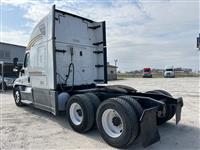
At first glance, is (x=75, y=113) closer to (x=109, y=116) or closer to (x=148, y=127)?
(x=109, y=116)

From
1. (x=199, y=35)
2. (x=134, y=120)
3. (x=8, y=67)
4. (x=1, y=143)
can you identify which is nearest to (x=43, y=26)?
(x=1, y=143)

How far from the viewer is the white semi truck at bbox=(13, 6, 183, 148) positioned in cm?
433

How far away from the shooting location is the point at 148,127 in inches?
164

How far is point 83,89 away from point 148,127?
353 cm

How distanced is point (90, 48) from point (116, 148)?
4.27m

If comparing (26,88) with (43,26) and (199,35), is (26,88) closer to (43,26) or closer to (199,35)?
(43,26)

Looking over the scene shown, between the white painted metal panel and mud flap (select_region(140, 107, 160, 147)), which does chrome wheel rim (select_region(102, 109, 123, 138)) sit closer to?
mud flap (select_region(140, 107, 160, 147))

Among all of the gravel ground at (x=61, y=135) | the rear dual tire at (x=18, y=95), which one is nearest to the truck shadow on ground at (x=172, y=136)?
the gravel ground at (x=61, y=135)

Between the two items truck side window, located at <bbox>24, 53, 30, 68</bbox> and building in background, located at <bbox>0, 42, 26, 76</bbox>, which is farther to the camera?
building in background, located at <bbox>0, 42, 26, 76</bbox>

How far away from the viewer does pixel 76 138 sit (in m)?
5.03

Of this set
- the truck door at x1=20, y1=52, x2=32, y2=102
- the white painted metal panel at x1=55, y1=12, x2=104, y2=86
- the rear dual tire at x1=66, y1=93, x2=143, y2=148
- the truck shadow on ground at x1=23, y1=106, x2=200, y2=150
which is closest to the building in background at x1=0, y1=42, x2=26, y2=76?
the truck door at x1=20, y1=52, x2=32, y2=102

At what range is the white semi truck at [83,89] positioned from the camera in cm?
433

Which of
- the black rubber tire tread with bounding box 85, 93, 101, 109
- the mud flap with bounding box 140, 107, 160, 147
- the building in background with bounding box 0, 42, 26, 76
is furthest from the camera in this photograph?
the building in background with bounding box 0, 42, 26, 76

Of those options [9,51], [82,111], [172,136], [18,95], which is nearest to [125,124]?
[82,111]
